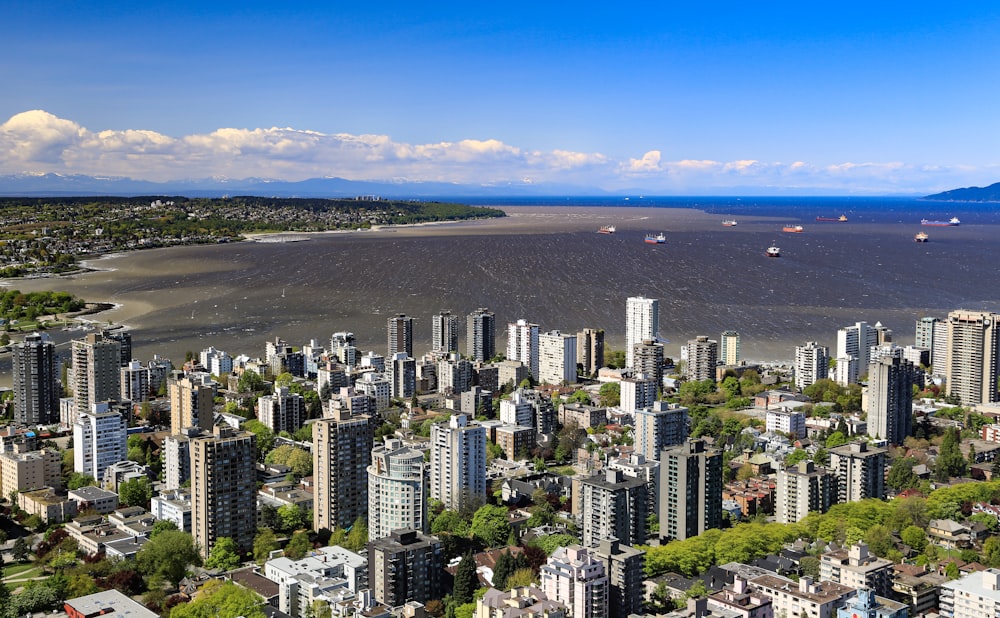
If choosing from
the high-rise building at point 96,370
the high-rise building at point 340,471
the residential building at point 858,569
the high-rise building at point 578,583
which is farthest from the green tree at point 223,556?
the high-rise building at point 96,370

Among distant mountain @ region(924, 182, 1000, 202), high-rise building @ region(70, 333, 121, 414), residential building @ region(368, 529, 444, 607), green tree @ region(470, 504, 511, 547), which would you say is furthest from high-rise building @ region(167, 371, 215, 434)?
distant mountain @ region(924, 182, 1000, 202)

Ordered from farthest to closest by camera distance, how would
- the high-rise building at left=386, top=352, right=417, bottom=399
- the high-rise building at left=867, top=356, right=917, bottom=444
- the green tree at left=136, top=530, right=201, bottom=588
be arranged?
the high-rise building at left=386, top=352, right=417, bottom=399 → the high-rise building at left=867, top=356, right=917, bottom=444 → the green tree at left=136, top=530, right=201, bottom=588

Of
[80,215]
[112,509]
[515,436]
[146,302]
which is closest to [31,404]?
[112,509]

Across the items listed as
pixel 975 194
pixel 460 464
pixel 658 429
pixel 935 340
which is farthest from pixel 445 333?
pixel 975 194

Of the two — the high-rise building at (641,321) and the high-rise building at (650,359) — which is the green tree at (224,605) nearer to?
the high-rise building at (650,359)

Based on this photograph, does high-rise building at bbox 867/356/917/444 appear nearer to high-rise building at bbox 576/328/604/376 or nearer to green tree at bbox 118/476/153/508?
high-rise building at bbox 576/328/604/376

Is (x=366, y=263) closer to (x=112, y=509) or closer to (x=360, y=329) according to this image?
(x=360, y=329)
